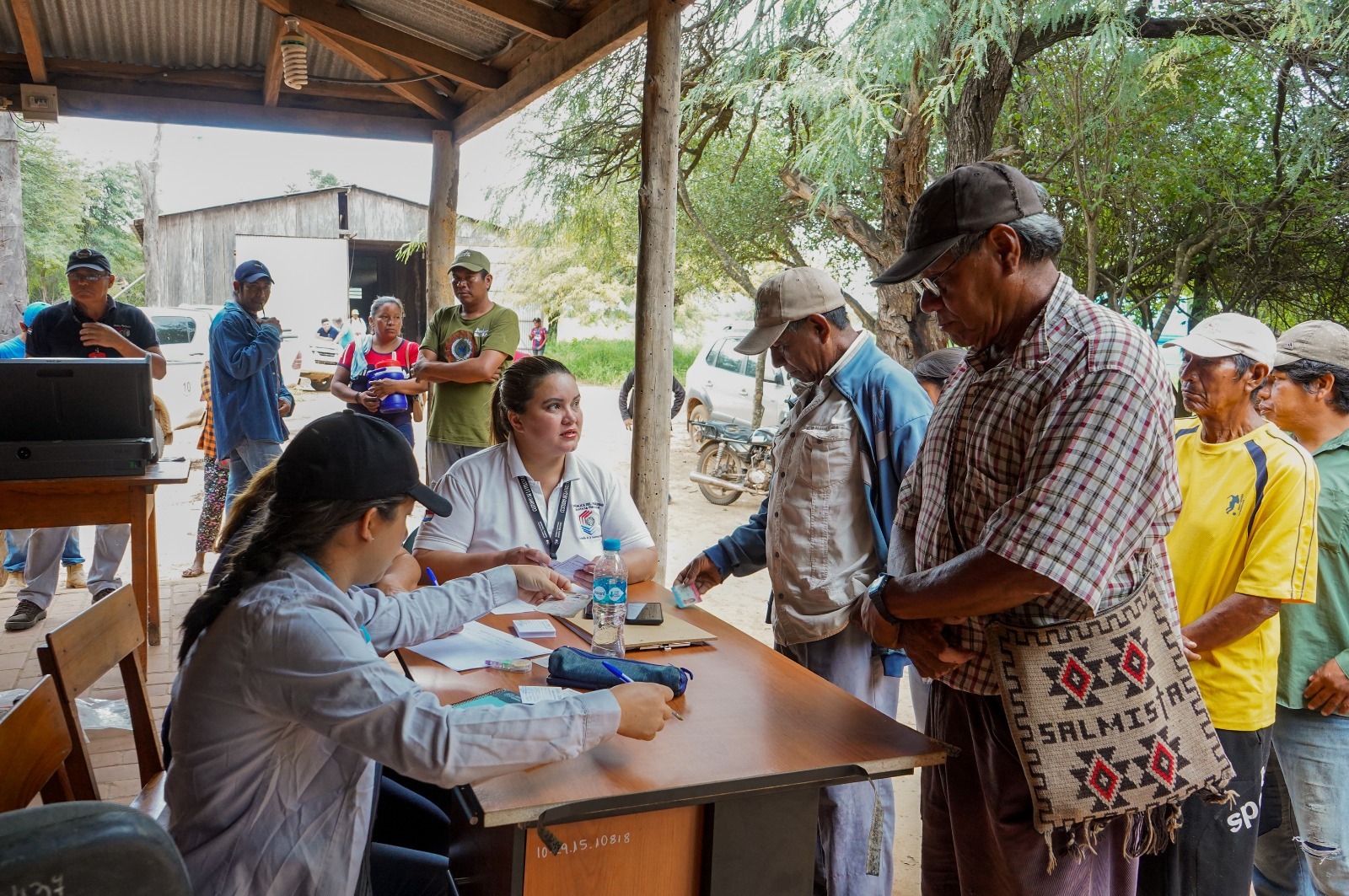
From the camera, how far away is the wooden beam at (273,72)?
19.7 feet

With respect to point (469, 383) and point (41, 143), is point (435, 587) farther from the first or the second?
point (41, 143)

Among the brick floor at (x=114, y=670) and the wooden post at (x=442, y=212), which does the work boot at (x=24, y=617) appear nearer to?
the brick floor at (x=114, y=670)

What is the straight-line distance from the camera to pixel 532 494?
3.04m

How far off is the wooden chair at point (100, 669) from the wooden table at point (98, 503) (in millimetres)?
1888

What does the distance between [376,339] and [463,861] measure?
4.62m

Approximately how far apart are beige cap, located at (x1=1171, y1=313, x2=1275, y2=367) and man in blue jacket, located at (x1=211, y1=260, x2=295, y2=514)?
4926mm

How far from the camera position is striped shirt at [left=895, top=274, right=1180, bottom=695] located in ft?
4.72

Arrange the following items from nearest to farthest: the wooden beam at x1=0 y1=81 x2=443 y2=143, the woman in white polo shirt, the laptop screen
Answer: the woman in white polo shirt, the laptop screen, the wooden beam at x1=0 y1=81 x2=443 y2=143

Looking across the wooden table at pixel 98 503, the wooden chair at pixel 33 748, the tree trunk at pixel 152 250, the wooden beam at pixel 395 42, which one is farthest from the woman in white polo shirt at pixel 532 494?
the tree trunk at pixel 152 250

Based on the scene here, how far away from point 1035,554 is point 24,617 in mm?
5454

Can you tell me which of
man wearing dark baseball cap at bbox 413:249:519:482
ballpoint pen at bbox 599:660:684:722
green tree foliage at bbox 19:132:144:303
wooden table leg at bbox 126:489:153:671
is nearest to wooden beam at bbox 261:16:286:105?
man wearing dark baseball cap at bbox 413:249:519:482

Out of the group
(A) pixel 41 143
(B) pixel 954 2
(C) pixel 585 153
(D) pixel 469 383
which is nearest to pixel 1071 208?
(B) pixel 954 2

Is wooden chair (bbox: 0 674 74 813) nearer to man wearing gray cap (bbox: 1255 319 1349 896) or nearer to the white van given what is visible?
man wearing gray cap (bbox: 1255 319 1349 896)

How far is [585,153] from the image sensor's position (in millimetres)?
10062
